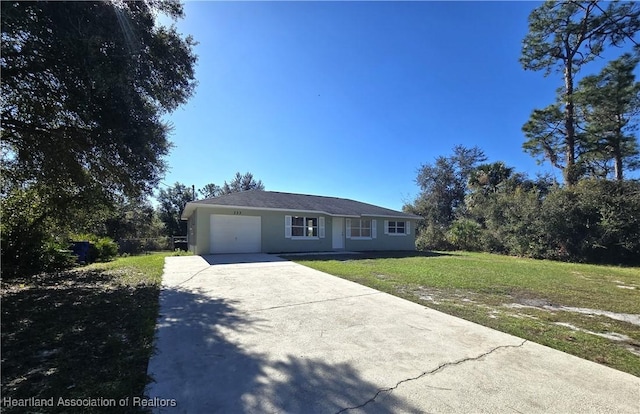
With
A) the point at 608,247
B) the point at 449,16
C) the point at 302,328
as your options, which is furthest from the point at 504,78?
the point at 302,328

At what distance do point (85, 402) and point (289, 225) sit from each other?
50.2ft

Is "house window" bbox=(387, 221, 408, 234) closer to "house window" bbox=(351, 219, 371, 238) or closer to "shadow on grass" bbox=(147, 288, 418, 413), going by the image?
"house window" bbox=(351, 219, 371, 238)

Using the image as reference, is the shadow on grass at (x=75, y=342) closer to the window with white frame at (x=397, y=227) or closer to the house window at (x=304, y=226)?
the house window at (x=304, y=226)

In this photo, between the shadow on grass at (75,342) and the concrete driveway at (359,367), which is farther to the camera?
the shadow on grass at (75,342)

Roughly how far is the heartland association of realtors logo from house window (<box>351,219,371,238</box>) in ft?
60.5

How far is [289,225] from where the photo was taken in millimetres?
17734

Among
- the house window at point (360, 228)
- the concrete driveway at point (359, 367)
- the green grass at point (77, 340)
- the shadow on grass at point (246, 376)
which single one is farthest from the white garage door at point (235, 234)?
the shadow on grass at point (246, 376)

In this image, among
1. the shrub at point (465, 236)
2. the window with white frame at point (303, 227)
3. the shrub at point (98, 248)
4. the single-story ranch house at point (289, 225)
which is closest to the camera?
the shrub at point (98, 248)

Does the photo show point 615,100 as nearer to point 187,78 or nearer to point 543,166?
point 543,166

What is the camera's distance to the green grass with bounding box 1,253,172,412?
2701mm

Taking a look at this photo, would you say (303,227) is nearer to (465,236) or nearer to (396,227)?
(396,227)

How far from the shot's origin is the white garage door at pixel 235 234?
15531mm

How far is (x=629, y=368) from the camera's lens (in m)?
3.30

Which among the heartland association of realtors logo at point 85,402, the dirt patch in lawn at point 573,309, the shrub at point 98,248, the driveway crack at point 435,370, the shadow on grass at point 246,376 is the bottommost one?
the dirt patch in lawn at point 573,309
